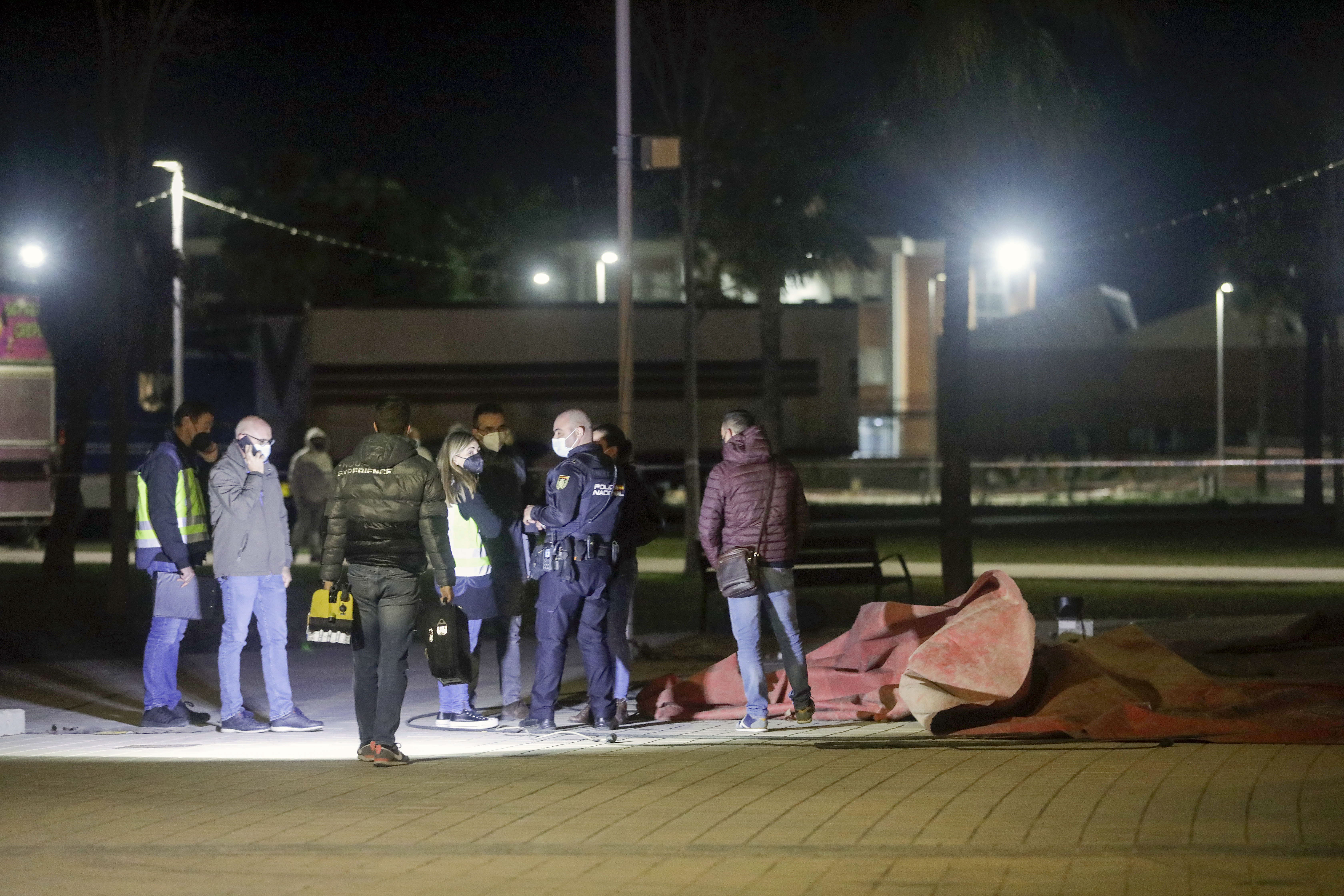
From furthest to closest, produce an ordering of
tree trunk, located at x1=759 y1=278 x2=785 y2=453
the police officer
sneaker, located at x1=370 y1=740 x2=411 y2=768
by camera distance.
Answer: tree trunk, located at x1=759 y1=278 x2=785 y2=453 → the police officer → sneaker, located at x1=370 y1=740 x2=411 y2=768

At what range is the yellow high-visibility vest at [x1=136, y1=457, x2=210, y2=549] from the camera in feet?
31.5

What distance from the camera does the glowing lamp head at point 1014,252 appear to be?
21.1 meters

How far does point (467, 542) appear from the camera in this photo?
9.68m

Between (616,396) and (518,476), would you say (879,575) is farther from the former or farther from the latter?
(616,396)

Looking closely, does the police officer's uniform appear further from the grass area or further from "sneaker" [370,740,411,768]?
the grass area

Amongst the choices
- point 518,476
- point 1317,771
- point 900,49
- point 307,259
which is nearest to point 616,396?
point 900,49

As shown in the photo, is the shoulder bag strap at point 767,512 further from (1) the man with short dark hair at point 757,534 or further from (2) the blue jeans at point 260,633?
(2) the blue jeans at point 260,633

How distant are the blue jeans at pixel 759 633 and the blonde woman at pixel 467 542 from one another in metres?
1.49

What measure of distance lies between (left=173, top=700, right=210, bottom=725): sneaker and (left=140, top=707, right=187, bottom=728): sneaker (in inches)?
0.6

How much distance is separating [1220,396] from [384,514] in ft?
132

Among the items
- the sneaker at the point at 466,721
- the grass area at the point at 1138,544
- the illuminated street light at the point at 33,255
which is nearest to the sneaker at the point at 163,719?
the sneaker at the point at 466,721

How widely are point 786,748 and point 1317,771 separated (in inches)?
104

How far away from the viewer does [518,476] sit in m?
9.90

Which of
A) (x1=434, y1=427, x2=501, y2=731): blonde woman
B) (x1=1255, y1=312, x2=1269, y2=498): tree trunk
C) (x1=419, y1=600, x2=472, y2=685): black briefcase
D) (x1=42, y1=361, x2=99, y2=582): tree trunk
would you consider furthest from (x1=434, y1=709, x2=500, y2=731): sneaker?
(x1=1255, y1=312, x2=1269, y2=498): tree trunk
